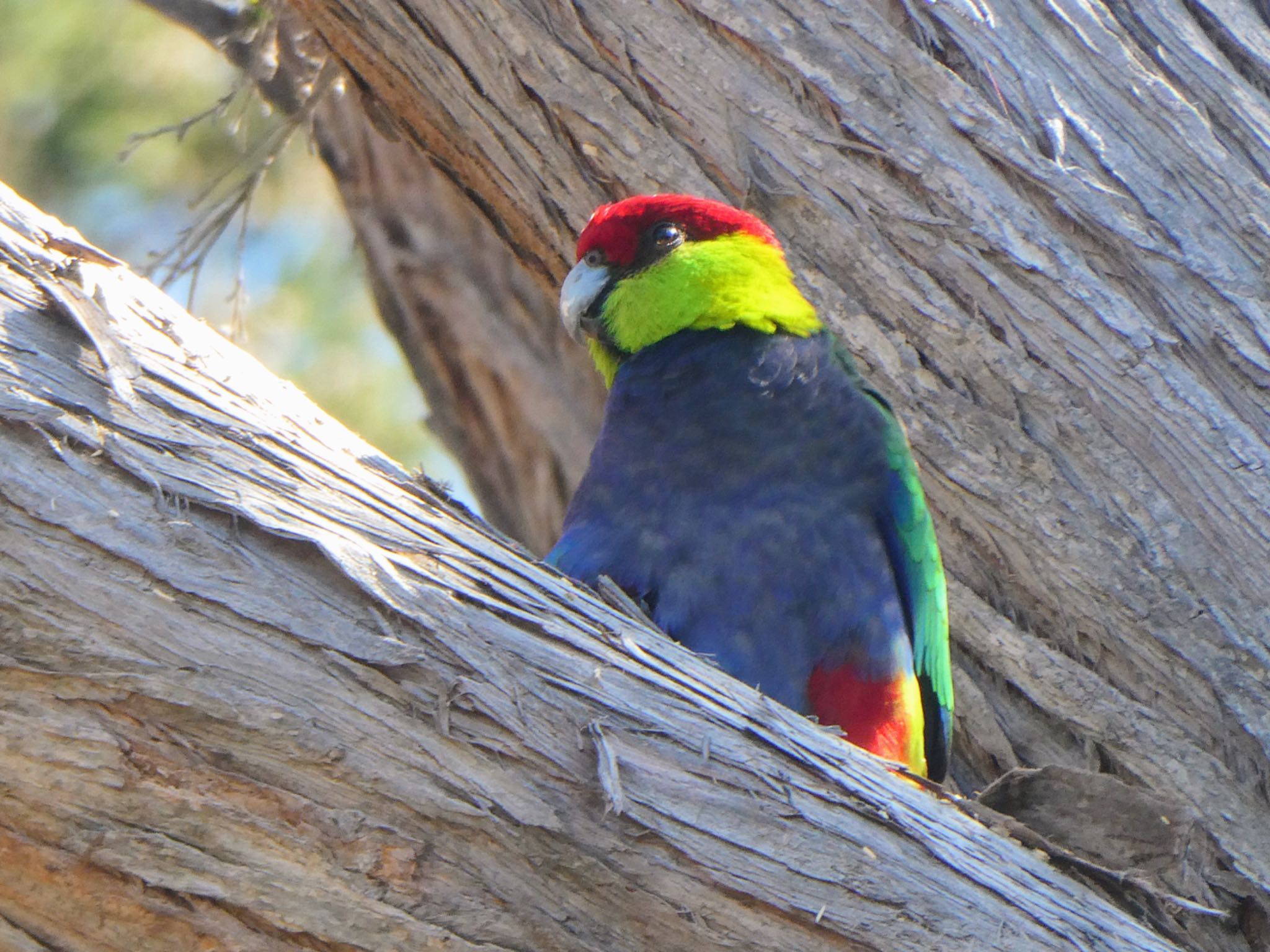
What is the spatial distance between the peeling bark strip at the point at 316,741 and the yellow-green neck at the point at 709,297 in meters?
1.15

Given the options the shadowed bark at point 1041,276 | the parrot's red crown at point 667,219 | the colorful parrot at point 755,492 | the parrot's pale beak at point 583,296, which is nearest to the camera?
the shadowed bark at point 1041,276

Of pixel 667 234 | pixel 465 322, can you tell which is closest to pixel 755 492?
pixel 667 234

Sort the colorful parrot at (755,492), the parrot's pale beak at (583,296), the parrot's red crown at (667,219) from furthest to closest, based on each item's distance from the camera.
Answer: the parrot's pale beak at (583,296), the parrot's red crown at (667,219), the colorful parrot at (755,492)

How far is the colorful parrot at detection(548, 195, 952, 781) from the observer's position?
7.96ft

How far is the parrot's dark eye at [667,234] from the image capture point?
8.80 feet

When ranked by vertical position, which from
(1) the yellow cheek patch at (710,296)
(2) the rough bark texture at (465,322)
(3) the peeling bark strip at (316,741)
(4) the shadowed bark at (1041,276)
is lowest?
(2) the rough bark texture at (465,322)

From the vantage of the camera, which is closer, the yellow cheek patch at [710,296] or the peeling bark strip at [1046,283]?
the peeling bark strip at [1046,283]

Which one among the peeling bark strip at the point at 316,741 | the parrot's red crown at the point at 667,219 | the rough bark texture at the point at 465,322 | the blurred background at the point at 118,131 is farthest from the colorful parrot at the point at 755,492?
the blurred background at the point at 118,131

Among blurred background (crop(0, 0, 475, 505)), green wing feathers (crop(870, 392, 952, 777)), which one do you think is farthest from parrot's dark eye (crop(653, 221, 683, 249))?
blurred background (crop(0, 0, 475, 505))

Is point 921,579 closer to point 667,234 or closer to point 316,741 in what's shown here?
point 667,234

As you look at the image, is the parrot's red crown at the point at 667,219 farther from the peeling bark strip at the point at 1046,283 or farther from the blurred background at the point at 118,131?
the blurred background at the point at 118,131

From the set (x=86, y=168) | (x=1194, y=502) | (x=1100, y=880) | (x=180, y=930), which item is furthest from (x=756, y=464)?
(x=86, y=168)

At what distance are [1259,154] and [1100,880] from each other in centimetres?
135

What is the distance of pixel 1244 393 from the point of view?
230 centimetres
